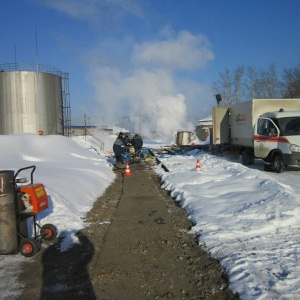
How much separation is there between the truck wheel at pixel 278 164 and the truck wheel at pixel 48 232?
1068cm

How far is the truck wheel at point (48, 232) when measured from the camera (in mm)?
5762

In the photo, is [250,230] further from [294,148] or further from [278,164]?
[278,164]

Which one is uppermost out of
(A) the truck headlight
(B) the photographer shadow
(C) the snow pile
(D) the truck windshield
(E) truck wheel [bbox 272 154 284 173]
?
(D) the truck windshield

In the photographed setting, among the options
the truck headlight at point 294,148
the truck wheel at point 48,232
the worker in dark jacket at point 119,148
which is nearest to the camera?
the truck wheel at point 48,232

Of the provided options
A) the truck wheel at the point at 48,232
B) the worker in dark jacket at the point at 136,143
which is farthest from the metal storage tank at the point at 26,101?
the truck wheel at the point at 48,232

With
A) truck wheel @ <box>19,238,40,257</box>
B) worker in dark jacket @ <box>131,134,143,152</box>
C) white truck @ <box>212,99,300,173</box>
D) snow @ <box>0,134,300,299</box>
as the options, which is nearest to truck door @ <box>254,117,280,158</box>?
white truck @ <box>212,99,300,173</box>

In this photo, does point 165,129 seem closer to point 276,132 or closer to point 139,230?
point 276,132

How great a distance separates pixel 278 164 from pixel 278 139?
1035 mm

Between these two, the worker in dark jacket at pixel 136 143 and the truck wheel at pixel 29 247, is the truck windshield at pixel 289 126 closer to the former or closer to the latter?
the worker in dark jacket at pixel 136 143

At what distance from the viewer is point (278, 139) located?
46.0ft

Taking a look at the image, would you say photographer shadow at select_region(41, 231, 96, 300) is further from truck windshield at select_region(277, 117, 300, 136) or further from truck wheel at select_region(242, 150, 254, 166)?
truck wheel at select_region(242, 150, 254, 166)

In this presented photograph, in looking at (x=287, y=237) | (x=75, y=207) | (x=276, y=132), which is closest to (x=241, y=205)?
(x=287, y=237)

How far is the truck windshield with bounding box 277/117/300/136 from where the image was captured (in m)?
13.7

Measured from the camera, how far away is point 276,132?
14141mm
